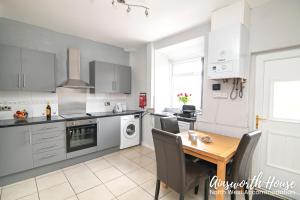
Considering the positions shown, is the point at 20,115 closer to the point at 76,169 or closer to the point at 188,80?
the point at 76,169

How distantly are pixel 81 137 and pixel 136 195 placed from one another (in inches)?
61.3

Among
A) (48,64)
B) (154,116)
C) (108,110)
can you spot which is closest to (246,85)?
(154,116)

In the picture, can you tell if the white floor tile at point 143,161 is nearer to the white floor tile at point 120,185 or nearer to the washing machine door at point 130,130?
the white floor tile at point 120,185

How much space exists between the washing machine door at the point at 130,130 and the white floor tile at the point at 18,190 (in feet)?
5.93

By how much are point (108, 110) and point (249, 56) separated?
3.15 m

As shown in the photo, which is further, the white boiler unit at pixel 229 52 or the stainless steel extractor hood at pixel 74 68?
the stainless steel extractor hood at pixel 74 68

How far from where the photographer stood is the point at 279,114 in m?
1.94

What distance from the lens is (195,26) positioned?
104 inches

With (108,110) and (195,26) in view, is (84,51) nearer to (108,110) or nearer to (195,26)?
(108,110)

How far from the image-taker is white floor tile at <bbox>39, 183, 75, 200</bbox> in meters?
1.90

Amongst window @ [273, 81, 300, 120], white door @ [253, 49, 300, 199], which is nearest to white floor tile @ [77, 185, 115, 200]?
white door @ [253, 49, 300, 199]

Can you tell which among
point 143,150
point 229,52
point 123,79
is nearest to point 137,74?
point 123,79

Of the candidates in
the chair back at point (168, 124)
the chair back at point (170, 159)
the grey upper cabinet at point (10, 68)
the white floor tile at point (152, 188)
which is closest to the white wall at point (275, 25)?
the chair back at point (168, 124)

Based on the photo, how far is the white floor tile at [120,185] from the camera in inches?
80.1
